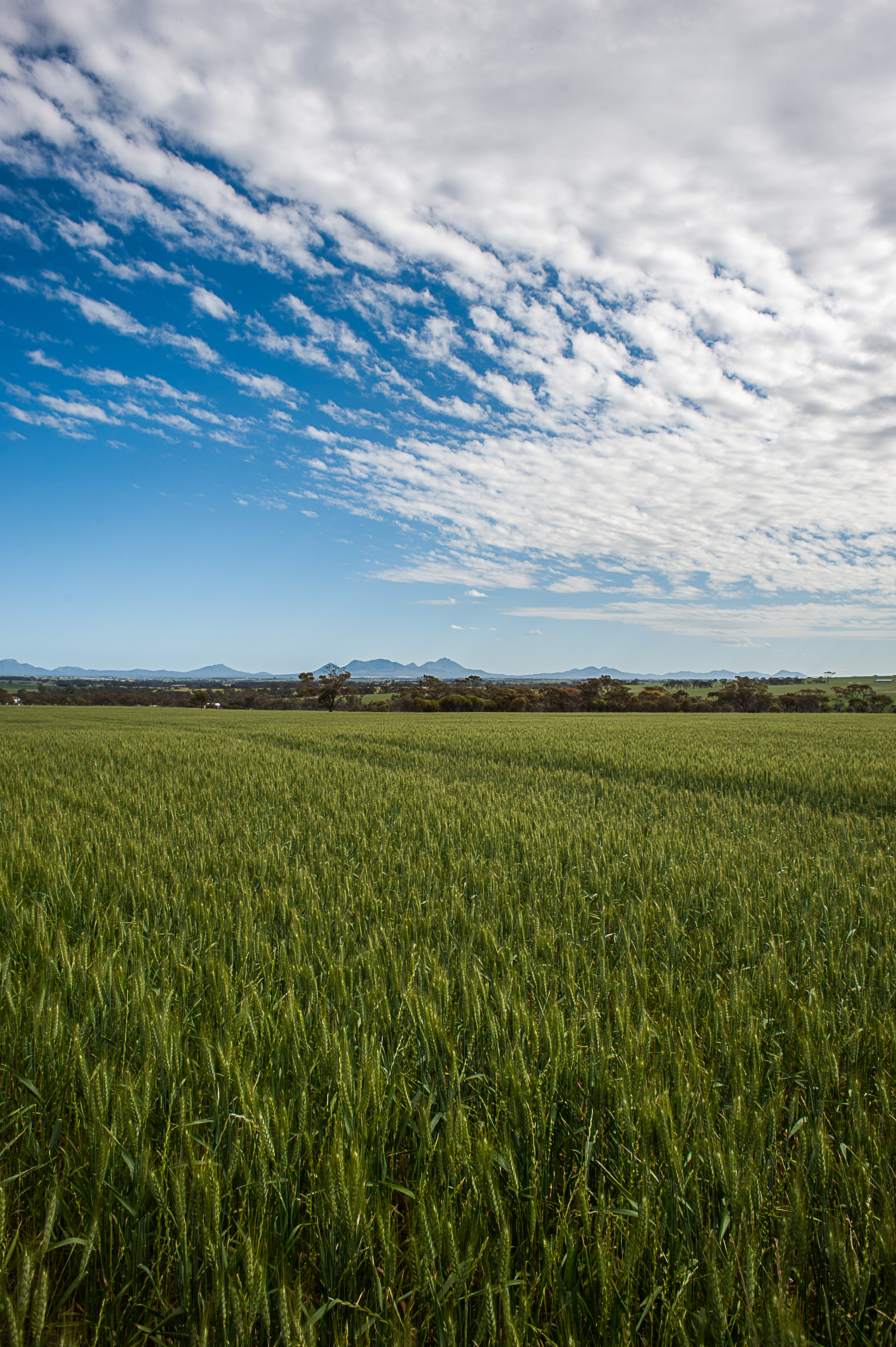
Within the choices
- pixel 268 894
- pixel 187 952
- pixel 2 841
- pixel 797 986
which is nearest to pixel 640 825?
pixel 797 986

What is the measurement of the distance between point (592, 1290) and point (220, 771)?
10.2 metres

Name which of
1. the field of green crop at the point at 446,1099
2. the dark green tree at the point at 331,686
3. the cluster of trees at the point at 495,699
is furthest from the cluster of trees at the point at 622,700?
the field of green crop at the point at 446,1099

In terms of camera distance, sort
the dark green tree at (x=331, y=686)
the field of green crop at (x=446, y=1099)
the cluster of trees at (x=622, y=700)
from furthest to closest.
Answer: the dark green tree at (x=331, y=686) → the cluster of trees at (x=622, y=700) → the field of green crop at (x=446, y=1099)

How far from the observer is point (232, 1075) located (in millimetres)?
1902

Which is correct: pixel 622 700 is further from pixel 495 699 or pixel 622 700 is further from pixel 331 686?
pixel 331 686

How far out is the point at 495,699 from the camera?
8475 cm

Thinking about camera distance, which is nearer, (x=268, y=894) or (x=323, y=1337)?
(x=323, y=1337)

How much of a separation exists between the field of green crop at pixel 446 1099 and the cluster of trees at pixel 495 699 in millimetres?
66942

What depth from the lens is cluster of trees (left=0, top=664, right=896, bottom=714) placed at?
76.9 meters

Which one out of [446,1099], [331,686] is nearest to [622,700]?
[331,686]

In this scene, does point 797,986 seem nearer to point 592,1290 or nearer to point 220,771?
point 592,1290

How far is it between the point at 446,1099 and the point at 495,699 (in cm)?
8307

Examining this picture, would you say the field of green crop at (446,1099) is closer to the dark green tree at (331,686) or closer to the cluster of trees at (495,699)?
the cluster of trees at (495,699)

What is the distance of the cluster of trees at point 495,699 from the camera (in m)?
76.9
